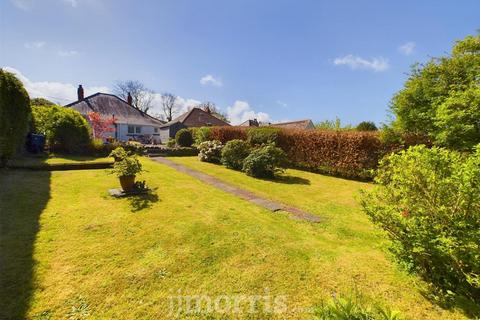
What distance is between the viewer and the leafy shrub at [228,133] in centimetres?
1886

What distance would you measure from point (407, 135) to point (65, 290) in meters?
13.0

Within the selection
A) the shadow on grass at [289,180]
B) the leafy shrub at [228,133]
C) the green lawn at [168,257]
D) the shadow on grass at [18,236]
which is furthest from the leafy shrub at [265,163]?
the shadow on grass at [18,236]

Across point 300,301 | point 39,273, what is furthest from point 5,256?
point 300,301

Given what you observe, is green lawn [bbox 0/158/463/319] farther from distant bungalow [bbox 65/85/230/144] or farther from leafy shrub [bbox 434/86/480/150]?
distant bungalow [bbox 65/85/230/144]

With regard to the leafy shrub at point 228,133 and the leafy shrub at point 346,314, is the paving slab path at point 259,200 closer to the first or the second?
the leafy shrub at point 346,314

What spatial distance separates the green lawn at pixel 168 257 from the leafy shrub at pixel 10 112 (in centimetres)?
266

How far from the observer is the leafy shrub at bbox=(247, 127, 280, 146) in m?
15.5

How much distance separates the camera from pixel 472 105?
25.7 ft

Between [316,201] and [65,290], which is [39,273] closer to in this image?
[65,290]

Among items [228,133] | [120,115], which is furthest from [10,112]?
[120,115]

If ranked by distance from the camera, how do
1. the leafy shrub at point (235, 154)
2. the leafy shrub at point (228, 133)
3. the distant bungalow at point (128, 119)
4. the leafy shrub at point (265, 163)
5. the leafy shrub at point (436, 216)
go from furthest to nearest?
the distant bungalow at point (128, 119), the leafy shrub at point (228, 133), the leafy shrub at point (235, 154), the leafy shrub at point (265, 163), the leafy shrub at point (436, 216)

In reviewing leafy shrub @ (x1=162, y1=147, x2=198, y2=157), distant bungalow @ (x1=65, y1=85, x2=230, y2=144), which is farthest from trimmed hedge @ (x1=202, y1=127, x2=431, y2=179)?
distant bungalow @ (x1=65, y1=85, x2=230, y2=144)

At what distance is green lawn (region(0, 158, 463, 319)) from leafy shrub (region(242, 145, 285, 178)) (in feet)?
15.2

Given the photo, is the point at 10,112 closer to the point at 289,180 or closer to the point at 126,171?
the point at 126,171
